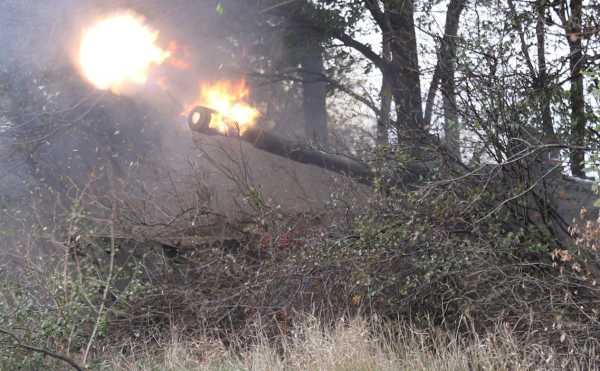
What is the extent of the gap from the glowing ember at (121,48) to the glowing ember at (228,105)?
0.98 metres

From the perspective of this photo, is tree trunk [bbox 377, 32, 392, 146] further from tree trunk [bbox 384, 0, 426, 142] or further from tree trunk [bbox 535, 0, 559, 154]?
tree trunk [bbox 535, 0, 559, 154]

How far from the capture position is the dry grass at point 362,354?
5.35 metres

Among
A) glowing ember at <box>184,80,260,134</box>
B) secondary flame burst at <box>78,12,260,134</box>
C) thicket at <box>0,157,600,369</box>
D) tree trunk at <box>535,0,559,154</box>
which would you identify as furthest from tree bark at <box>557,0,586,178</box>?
secondary flame burst at <box>78,12,260,134</box>

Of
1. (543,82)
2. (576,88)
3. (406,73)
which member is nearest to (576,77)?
(576,88)

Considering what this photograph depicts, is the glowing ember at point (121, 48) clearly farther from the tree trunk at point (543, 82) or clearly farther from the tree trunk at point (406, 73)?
the tree trunk at point (543, 82)

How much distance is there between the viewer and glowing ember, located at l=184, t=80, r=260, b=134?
9.08 m

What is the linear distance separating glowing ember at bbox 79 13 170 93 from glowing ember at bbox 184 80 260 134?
0.98 meters

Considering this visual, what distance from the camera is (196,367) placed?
602 cm

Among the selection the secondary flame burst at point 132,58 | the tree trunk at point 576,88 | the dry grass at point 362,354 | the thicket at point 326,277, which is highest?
the secondary flame burst at point 132,58

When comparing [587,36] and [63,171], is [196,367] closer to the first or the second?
[587,36]

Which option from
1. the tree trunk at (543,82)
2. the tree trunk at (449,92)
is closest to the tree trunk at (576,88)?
the tree trunk at (543,82)

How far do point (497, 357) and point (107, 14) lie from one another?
8263 millimetres

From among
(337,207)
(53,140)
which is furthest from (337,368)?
(53,140)

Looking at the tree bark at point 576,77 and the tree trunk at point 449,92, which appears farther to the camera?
the tree trunk at point 449,92
